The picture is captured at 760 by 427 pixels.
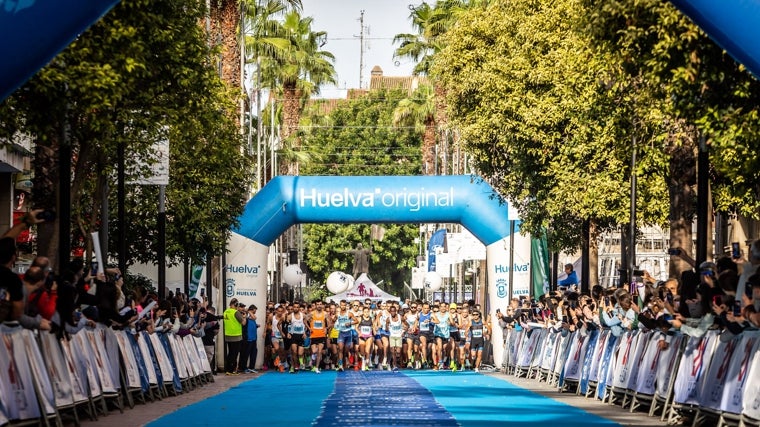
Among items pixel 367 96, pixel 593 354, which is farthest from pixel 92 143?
pixel 367 96

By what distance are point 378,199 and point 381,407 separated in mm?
22622

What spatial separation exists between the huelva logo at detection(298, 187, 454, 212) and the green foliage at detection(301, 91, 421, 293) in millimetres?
51519

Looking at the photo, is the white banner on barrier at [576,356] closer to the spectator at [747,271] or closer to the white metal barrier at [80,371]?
the white metal barrier at [80,371]

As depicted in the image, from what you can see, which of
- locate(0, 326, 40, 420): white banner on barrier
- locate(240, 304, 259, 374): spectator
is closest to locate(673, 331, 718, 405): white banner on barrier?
locate(0, 326, 40, 420): white banner on barrier

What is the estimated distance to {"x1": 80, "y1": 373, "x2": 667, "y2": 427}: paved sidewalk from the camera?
17.8 m

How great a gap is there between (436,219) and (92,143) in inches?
694

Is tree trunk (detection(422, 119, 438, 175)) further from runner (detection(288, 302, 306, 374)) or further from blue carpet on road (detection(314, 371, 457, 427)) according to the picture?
blue carpet on road (detection(314, 371, 457, 427))

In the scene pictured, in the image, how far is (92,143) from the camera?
2639 centimetres

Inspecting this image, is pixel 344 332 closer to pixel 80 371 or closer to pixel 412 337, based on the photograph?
pixel 412 337

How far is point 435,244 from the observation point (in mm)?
70375

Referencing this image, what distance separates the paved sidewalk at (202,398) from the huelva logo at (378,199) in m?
12.1

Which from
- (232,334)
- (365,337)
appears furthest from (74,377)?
(365,337)

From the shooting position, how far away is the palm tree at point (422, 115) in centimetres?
7119

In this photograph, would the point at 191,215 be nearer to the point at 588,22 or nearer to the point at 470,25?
the point at 470,25
